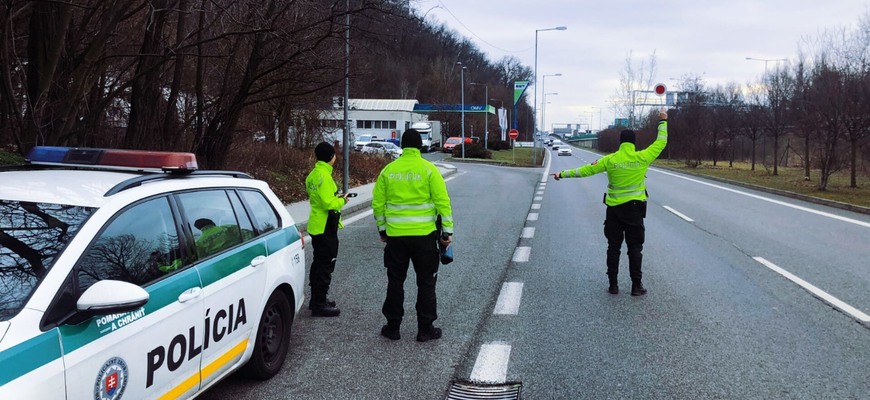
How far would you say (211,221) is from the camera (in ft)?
13.3

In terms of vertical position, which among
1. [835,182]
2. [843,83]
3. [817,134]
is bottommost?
[835,182]

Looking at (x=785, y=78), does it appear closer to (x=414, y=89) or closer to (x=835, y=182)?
(x=835, y=182)

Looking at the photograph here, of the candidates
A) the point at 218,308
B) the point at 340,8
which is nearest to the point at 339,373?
the point at 218,308

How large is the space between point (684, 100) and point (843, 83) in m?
32.9

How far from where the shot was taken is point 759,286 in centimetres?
755

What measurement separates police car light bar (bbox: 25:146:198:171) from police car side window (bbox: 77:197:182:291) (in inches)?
14.9

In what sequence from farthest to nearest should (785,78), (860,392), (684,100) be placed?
(684,100), (785,78), (860,392)

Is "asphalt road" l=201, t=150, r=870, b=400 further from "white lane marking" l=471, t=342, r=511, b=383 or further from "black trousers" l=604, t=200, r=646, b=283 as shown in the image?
"black trousers" l=604, t=200, r=646, b=283

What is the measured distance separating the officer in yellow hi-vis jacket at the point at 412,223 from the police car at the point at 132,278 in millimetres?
976

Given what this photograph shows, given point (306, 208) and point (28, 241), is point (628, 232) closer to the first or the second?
point (28, 241)

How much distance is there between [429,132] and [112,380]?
63.4 meters

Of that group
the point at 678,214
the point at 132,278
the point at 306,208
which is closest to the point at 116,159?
the point at 132,278

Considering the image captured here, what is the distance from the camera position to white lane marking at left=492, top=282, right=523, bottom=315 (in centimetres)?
640

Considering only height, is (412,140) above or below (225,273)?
above
